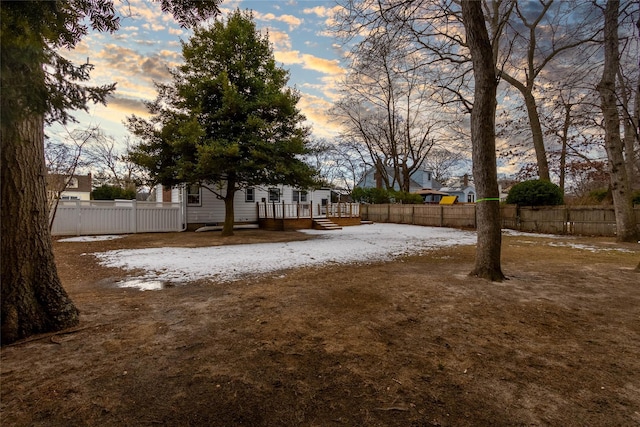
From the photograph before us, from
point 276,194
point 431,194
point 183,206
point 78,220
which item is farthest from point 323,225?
point 431,194

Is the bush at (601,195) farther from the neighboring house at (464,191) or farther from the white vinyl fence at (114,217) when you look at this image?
the neighboring house at (464,191)

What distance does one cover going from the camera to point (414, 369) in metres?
2.14

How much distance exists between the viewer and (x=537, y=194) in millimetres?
13602

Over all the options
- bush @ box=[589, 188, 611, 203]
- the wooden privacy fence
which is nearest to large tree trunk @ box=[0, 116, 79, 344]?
the wooden privacy fence

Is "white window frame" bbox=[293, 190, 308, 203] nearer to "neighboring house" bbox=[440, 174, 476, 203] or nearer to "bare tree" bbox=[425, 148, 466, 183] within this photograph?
"bare tree" bbox=[425, 148, 466, 183]

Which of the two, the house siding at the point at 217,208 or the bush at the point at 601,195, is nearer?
the bush at the point at 601,195

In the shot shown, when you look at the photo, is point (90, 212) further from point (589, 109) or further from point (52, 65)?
point (589, 109)

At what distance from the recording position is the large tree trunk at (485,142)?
190 inches

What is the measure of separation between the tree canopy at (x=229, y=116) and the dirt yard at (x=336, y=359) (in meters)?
6.78

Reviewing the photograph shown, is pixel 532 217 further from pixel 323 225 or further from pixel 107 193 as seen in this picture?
pixel 107 193

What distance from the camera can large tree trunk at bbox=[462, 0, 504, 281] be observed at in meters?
4.82

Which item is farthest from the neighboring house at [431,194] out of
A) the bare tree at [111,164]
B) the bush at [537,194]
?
the bare tree at [111,164]

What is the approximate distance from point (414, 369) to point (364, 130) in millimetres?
25390

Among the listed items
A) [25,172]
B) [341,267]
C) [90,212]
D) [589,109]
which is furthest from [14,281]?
[589,109]
